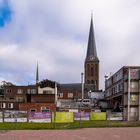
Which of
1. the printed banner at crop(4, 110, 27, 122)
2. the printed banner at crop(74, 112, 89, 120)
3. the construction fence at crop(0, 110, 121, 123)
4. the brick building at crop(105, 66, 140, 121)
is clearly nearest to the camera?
the construction fence at crop(0, 110, 121, 123)

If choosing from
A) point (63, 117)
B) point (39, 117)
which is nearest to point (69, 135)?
point (63, 117)

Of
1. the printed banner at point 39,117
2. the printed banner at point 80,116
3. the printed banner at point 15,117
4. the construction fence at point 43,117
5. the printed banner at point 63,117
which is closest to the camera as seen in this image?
the printed banner at point 63,117

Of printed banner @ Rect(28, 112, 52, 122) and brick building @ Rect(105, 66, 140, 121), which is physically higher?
brick building @ Rect(105, 66, 140, 121)

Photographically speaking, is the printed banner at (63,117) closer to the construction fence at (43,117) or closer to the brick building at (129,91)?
the construction fence at (43,117)

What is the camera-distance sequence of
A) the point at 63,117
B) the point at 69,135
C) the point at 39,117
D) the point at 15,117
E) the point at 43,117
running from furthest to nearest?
the point at 15,117
the point at 43,117
the point at 39,117
the point at 63,117
the point at 69,135

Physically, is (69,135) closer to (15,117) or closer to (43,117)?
(43,117)

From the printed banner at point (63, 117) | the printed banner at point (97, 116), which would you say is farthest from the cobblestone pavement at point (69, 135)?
the printed banner at point (97, 116)

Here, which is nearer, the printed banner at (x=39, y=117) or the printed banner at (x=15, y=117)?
the printed banner at (x=39, y=117)

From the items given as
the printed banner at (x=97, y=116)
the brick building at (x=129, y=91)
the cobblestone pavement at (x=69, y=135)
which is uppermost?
the brick building at (x=129, y=91)

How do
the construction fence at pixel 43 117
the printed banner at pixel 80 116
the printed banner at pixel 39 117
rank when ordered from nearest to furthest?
the construction fence at pixel 43 117
the printed banner at pixel 39 117
the printed banner at pixel 80 116

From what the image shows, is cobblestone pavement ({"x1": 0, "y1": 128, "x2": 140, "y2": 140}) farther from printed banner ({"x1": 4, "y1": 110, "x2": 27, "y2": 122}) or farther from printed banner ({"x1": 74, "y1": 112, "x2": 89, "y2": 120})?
printed banner ({"x1": 74, "y1": 112, "x2": 89, "y2": 120})

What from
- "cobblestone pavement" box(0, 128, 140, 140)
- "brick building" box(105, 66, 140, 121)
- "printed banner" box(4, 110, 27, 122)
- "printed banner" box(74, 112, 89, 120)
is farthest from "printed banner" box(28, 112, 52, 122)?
"cobblestone pavement" box(0, 128, 140, 140)

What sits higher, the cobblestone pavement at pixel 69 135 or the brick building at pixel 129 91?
the brick building at pixel 129 91

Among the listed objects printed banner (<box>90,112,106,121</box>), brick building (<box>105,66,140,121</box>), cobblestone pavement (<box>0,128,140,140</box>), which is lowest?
printed banner (<box>90,112,106,121</box>)
